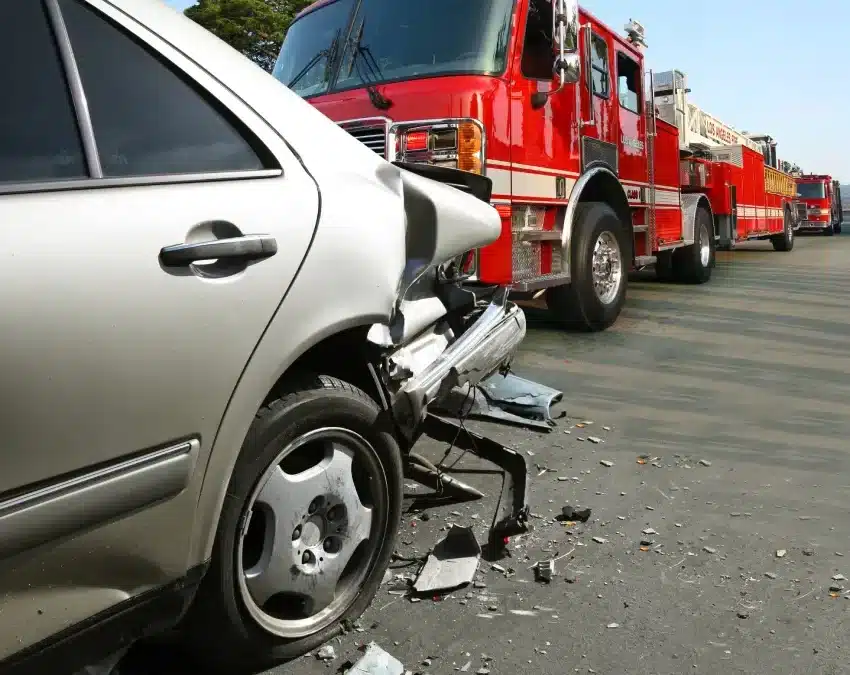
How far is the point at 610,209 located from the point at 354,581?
5.72 metres

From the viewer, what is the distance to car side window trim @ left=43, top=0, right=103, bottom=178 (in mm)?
1776

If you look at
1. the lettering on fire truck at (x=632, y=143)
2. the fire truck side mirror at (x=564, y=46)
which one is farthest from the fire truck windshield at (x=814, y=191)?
the fire truck side mirror at (x=564, y=46)

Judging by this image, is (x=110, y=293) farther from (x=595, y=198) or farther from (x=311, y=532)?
(x=595, y=198)

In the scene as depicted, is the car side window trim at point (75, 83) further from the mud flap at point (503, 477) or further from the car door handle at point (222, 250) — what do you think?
the mud flap at point (503, 477)

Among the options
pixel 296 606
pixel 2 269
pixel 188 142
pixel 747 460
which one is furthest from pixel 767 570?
pixel 2 269

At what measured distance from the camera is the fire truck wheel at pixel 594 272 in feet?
23.3

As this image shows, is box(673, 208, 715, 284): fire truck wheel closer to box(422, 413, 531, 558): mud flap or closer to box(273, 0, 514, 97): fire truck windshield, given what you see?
box(273, 0, 514, 97): fire truck windshield

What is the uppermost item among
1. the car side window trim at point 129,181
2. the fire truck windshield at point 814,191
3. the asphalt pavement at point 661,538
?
the fire truck windshield at point 814,191

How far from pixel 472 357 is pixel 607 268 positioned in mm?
4950

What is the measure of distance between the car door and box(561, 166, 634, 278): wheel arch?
5.02 metres

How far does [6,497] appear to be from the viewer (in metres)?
1.50

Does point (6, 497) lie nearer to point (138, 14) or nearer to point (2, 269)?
point (2, 269)

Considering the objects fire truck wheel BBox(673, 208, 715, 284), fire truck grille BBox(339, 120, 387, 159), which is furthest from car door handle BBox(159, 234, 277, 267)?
fire truck wheel BBox(673, 208, 715, 284)

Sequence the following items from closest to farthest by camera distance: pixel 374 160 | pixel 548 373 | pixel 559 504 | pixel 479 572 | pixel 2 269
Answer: pixel 2 269, pixel 374 160, pixel 479 572, pixel 559 504, pixel 548 373
